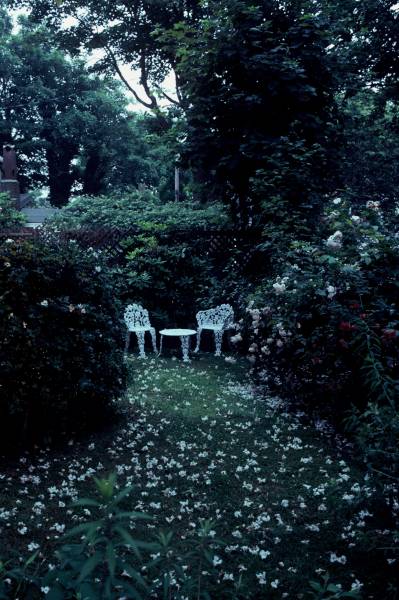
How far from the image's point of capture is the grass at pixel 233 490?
8.54 ft

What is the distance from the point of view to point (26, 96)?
27.8 m

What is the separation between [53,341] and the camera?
3836mm

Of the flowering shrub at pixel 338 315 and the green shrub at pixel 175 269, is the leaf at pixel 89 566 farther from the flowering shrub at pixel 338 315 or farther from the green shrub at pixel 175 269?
the green shrub at pixel 175 269

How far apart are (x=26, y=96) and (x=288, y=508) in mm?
29230

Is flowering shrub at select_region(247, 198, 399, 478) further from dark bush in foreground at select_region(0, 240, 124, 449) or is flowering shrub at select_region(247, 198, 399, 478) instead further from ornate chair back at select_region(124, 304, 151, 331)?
ornate chair back at select_region(124, 304, 151, 331)

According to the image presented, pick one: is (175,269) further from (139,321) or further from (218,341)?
(218,341)

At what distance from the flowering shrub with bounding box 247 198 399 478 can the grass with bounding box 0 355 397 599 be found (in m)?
0.48

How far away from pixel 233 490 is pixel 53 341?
5.51 ft

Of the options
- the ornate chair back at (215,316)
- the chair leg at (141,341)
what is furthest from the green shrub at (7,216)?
the ornate chair back at (215,316)

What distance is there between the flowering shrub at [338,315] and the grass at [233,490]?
1.57 feet

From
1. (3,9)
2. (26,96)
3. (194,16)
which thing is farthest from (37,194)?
(194,16)

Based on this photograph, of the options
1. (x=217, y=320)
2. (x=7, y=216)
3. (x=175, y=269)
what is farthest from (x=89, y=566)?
(x=7, y=216)

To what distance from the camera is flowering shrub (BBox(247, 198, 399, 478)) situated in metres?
3.95

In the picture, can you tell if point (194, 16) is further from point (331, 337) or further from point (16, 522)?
point (16, 522)
